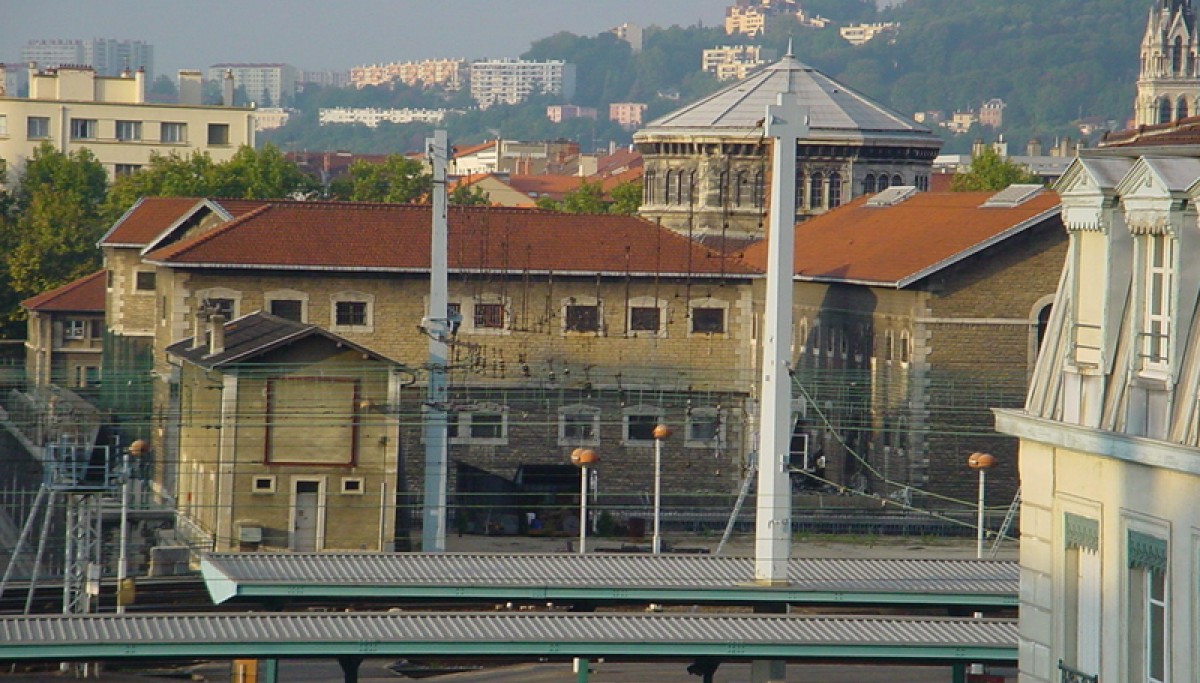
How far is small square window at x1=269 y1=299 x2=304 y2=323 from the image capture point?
51438mm

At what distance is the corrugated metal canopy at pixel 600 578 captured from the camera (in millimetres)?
24375

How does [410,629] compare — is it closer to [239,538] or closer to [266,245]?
[239,538]

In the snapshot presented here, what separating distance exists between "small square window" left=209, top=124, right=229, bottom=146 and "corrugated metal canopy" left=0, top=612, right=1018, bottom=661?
101242 millimetres

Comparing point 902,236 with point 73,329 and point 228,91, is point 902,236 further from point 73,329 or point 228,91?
point 228,91

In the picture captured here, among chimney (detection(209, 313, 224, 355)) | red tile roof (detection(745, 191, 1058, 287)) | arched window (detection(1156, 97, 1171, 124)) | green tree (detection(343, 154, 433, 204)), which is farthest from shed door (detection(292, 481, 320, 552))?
arched window (detection(1156, 97, 1171, 124))

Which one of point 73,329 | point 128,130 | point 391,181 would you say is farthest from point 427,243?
point 128,130

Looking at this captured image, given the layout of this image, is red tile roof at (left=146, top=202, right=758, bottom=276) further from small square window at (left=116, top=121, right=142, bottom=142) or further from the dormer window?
small square window at (left=116, top=121, right=142, bottom=142)

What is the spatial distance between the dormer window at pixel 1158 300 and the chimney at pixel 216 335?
28.1 meters

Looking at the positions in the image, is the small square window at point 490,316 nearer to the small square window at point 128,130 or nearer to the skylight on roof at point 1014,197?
the skylight on roof at point 1014,197

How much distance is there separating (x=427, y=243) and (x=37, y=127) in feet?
253

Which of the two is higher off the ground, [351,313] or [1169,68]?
[1169,68]

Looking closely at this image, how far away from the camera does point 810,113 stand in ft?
255

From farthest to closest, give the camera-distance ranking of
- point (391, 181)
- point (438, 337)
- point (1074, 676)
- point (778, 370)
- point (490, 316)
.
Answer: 1. point (391, 181)
2. point (490, 316)
3. point (438, 337)
4. point (778, 370)
5. point (1074, 676)

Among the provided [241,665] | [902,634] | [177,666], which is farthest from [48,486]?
[902,634]
